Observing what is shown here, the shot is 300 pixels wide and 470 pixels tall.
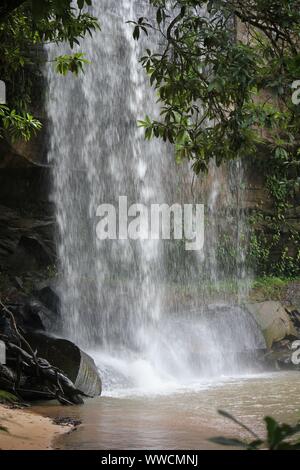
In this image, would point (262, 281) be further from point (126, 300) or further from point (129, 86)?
point (129, 86)

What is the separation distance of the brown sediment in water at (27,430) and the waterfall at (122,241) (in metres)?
5.21

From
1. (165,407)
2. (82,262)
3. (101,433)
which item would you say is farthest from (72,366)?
(82,262)

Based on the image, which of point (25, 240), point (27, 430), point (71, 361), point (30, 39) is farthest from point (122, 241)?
point (27, 430)

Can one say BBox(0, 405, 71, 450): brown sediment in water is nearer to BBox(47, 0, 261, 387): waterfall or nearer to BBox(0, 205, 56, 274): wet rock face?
BBox(47, 0, 261, 387): waterfall

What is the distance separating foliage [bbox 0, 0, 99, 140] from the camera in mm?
4223

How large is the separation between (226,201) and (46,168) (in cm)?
517

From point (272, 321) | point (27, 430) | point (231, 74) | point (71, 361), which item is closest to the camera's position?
point (27, 430)

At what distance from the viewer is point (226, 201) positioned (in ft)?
53.3

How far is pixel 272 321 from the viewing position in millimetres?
13258

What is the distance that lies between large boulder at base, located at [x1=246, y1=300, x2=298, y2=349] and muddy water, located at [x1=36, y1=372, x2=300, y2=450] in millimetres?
3076

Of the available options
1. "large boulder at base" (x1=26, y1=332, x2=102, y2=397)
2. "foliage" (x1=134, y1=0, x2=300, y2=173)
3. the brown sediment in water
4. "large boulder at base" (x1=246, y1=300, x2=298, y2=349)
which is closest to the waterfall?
"large boulder at base" (x1=246, y1=300, x2=298, y2=349)

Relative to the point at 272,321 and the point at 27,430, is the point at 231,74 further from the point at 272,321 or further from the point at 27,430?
the point at 272,321

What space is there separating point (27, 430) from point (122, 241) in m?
8.92

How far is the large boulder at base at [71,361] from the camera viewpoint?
8082mm
